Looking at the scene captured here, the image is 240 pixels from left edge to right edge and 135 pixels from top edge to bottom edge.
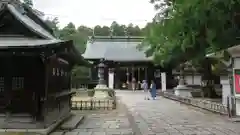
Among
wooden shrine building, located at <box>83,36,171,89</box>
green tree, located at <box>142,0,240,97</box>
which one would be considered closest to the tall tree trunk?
green tree, located at <box>142,0,240,97</box>

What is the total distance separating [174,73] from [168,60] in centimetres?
1737

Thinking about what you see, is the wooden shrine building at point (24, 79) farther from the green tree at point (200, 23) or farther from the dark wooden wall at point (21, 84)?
the green tree at point (200, 23)

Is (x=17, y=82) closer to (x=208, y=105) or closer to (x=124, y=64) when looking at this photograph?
(x=208, y=105)

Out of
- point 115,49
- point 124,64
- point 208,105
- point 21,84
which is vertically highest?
point 115,49

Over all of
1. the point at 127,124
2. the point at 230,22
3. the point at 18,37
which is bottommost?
the point at 127,124

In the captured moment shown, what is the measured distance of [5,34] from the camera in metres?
12.8

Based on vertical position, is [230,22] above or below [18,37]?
above

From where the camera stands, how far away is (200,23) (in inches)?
648

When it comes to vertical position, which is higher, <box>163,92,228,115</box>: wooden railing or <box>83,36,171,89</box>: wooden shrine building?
<box>83,36,171,89</box>: wooden shrine building

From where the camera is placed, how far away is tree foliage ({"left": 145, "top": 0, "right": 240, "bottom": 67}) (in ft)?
49.7

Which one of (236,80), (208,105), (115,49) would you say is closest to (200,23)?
(236,80)

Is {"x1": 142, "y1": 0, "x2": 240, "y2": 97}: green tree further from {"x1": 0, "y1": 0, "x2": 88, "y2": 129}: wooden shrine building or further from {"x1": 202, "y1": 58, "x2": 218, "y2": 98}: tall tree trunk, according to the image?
{"x1": 202, "y1": 58, "x2": 218, "y2": 98}: tall tree trunk

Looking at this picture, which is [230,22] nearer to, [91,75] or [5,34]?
[5,34]

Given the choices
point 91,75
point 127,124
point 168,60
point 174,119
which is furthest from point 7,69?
point 91,75
